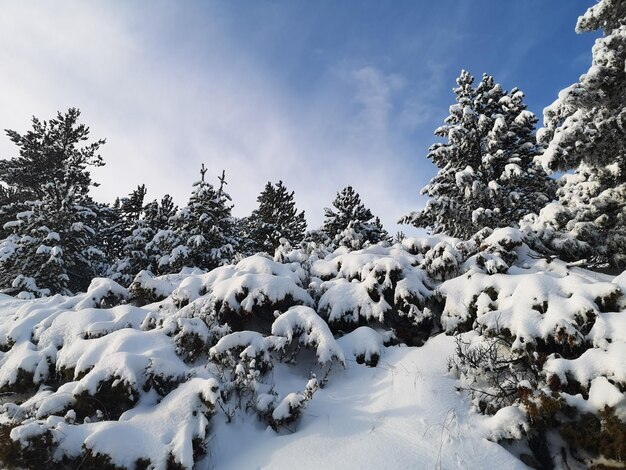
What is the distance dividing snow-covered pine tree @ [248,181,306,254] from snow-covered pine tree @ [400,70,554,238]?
1245 cm

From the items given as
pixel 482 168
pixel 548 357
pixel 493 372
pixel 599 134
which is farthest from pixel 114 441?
pixel 482 168

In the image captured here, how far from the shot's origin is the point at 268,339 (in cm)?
579

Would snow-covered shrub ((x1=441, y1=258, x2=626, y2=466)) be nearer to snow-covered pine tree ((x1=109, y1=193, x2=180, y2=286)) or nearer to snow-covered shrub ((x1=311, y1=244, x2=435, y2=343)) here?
snow-covered shrub ((x1=311, y1=244, x2=435, y2=343))

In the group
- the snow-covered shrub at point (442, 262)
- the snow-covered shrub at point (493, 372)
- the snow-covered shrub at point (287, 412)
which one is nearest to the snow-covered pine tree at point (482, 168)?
the snow-covered shrub at point (442, 262)

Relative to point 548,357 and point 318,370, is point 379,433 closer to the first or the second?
point 318,370

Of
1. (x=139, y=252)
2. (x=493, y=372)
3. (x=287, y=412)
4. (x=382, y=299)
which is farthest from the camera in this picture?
(x=139, y=252)

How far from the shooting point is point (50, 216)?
1883 cm

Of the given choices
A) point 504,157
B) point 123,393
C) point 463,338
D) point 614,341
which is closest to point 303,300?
point 463,338

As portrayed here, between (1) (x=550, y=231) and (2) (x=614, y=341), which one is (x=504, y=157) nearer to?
(1) (x=550, y=231)

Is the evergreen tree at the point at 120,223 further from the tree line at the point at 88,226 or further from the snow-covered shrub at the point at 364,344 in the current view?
the snow-covered shrub at the point at 364,344

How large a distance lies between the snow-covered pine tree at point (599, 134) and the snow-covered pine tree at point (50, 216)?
20.4 metres

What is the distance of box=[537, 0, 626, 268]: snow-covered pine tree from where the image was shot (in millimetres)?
7645

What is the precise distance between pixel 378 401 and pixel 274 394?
58.5 inches

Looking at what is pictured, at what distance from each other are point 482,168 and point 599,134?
30.0ft
